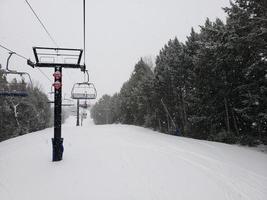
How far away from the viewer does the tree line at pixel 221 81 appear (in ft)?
42.7

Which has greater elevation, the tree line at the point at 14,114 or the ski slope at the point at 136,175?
the tree line at the point at 14,114

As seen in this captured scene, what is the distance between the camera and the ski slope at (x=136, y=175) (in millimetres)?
7641

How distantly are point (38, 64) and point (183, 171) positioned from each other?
9.34 m

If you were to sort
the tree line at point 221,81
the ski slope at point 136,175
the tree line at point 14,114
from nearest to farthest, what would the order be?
the ski slope at point 136,175 < the tree line at point 221,81 < the tree line at point 14,114

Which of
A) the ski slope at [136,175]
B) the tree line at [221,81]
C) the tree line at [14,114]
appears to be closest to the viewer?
the ski slope at [136,175]

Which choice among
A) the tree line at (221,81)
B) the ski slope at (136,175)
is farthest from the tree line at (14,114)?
the ski slope at (136,175)

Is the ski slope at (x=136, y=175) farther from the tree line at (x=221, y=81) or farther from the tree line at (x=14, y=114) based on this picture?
the tree line at (x=14, y=114)

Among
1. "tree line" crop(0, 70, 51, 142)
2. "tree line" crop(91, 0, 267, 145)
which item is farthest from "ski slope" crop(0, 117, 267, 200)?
"tree line" crop(0, 70, 51, 142)

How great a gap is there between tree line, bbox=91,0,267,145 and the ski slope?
4.69 meters

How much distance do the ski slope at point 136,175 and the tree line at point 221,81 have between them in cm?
469

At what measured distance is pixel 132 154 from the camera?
12945 mm

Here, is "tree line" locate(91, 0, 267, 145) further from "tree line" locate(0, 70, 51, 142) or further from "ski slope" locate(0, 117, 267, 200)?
"tree line" locate(0, 70, 51, 142)

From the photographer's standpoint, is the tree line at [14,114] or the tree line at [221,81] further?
the tree line at [14,114]

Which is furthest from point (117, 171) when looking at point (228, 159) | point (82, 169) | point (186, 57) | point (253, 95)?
point (186, 57)
